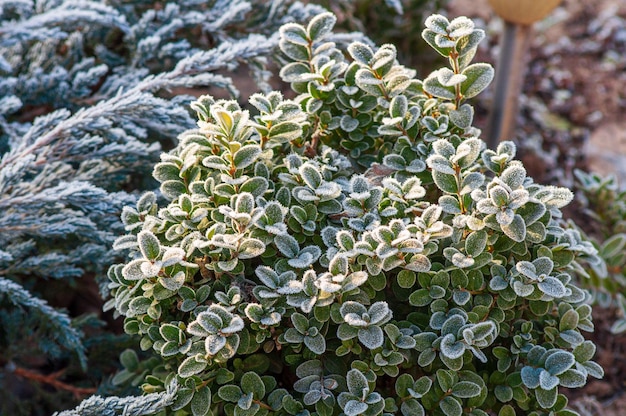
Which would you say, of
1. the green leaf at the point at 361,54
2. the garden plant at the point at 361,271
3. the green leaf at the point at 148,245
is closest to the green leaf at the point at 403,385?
the garden plant at the point at 361,271

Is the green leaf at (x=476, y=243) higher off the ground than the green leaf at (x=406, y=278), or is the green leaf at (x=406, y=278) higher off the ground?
the green leaf at (x=476, y=243)

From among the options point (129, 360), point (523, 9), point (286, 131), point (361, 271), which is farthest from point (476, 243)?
point (523, 9)

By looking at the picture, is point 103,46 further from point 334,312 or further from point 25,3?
point 334,312

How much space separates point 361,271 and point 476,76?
0.48 meters

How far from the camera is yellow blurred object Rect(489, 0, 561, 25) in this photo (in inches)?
92.0

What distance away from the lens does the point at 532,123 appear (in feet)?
11.1

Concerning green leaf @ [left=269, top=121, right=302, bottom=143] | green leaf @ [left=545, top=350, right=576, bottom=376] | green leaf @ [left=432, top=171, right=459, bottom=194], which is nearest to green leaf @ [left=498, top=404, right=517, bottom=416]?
green leaf @ [left=545, top=350, right=576, bottom=376]

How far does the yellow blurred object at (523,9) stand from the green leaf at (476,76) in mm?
1035

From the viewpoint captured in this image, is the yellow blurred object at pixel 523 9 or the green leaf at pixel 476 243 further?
the yellow blurred object at pixel 523 9

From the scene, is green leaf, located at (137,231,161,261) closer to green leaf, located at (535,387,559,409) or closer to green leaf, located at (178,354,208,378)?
green leaf, located at (178,354,208,378)

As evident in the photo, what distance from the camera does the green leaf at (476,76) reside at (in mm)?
1433

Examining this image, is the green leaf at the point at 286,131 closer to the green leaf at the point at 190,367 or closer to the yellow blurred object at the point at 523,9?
the green leaf at the point at 190,367

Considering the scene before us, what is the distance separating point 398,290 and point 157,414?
1.88 feet

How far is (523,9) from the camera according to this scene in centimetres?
238
